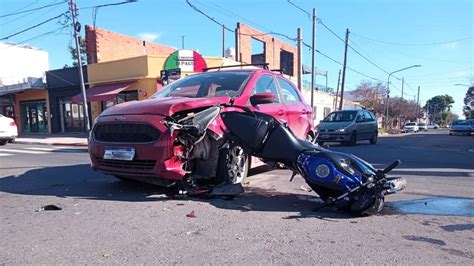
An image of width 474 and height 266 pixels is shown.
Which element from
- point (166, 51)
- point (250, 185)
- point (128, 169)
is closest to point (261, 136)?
point (250, 185)

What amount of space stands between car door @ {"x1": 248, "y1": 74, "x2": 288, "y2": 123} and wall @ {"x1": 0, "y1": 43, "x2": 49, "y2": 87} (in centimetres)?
4420

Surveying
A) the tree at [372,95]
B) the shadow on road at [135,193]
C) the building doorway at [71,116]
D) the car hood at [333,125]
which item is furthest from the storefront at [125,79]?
the tree at [372,95]

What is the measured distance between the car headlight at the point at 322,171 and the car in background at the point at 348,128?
37.6ft

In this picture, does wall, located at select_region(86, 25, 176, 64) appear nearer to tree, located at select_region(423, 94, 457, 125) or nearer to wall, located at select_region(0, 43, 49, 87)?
wall, located at select_region(0, 43, 49, 87)

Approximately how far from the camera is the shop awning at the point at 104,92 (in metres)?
22.0

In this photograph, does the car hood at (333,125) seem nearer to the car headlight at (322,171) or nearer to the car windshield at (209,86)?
the car windshield at (209,86)

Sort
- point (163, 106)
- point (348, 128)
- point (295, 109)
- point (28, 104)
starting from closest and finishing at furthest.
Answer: point (163, 106) < point (295, 109) < point (348, 128) < point (28, 104)

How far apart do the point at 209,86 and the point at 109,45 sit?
23555 millimetres

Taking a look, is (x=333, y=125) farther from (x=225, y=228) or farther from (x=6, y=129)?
(x=6, y=129)

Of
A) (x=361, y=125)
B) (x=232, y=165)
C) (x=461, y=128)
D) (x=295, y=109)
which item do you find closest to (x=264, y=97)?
(x=232, y=165)

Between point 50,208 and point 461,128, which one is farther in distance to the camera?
point 461,128

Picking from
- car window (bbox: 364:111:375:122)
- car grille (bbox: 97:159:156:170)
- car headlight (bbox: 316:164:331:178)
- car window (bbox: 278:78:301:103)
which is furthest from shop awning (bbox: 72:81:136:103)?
car headlight (bbox: 316:164:331:178)

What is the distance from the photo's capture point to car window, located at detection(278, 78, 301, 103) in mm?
7153

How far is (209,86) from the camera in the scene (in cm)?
603
